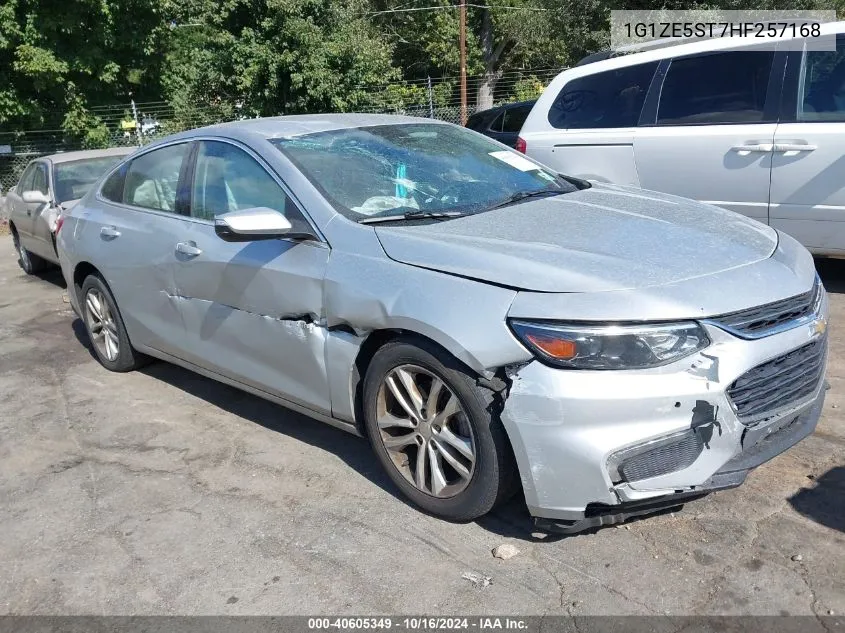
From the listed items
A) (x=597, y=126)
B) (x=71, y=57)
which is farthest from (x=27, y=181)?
(x=71, y=57)

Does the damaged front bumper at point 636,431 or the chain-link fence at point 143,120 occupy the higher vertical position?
the damaged front bumper at point 636,431

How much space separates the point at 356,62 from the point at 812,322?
54.7ft

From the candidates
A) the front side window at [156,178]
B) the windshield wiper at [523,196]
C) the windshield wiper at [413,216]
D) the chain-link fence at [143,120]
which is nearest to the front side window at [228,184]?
the front side window at [156,178]

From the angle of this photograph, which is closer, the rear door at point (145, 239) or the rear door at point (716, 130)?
the rear door at point (145, 239)

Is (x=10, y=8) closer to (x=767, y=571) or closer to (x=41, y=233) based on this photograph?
(x=41, y=233)

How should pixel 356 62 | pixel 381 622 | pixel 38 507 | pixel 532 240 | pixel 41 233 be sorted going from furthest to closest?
pixel 356 62, pixel 41 233, pixel 38 507, pixel 532 240, pixel 381 622

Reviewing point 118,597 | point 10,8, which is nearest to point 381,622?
point 118,597

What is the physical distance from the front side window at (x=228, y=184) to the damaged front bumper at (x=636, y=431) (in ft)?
5.53

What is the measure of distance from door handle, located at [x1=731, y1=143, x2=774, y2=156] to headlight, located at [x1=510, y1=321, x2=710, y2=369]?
347cm

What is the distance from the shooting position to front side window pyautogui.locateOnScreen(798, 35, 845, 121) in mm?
5391

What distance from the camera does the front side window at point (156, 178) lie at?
4504 millimetres

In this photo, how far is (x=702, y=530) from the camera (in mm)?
3012

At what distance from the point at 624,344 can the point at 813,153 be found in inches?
143

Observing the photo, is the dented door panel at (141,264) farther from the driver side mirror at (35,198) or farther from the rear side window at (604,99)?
the rear side window at (604,99)
